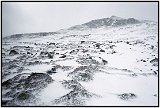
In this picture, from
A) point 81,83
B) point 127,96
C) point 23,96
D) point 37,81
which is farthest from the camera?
point 81,83

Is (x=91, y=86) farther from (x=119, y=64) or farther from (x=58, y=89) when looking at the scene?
(x=119, y=64)

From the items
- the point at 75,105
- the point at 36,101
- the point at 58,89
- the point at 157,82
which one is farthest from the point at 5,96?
the point at 157,82

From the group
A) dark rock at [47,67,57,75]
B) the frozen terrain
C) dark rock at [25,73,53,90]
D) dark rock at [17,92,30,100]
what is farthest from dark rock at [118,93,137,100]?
dark rock at [47,67,57,75]

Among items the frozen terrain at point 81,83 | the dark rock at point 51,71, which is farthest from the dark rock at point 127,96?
the dark rock at point 51,71

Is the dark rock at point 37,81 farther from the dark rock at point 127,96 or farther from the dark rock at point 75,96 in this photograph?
the dark rock at point 127,96

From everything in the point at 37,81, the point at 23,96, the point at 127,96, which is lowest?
the point at 127,96

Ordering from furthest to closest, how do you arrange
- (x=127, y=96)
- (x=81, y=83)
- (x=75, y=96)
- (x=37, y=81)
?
1. (x=81, y=83)
2. (x=37, y=81)
3. (x=127, y=96)
4. (x=75, y=96)

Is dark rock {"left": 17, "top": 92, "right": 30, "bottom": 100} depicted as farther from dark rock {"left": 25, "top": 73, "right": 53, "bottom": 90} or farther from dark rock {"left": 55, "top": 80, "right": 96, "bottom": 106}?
dark rock {"left": 55, "top": 80, "right": 96, "bottom": 106}

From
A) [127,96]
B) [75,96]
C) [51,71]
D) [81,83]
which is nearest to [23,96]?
[75,96]

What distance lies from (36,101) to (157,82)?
8267 millimetres

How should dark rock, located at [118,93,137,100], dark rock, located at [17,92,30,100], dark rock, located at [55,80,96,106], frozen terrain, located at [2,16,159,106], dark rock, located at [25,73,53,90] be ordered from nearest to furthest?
dark rock, located at [55,80,96,106], dark rock, located at [17,92,30,100], frozen terrain, located at [2,16,159,106], dark rock, located at [118,93,137,100], dark rock, located at [25,73,53,90]

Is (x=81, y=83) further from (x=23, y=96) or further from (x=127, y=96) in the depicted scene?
(x=23, y=96)

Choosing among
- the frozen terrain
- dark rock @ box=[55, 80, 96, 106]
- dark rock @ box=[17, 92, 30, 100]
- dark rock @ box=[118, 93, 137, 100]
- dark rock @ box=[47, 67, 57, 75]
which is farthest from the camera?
dark rock @ box=[47, 67, 57, 75]

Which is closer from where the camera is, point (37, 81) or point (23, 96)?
point (23, 96)
